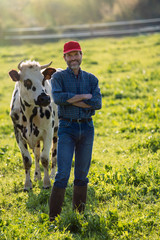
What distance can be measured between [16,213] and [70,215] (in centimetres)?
114

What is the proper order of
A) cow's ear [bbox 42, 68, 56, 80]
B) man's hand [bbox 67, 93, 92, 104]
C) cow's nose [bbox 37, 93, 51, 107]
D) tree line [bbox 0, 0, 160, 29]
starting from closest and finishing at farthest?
man's hand [bbox 67, 93, 92, 104] → cow's nose [bbox 37, 93, 51, 107] → cow's ear [bbox 42, 68, 56, 80] → tree line [bbox 0, 0, 160, 29]

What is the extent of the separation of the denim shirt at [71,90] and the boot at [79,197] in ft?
3.25

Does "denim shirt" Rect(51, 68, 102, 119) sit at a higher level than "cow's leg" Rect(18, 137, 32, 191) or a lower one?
higher

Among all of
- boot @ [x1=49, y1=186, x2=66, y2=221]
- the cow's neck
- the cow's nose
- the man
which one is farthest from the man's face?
the cow's neck

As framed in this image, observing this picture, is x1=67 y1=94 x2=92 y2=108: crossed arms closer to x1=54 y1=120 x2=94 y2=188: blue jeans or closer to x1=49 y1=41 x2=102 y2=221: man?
x1=49 y1=41 x2=102 y2=221: man

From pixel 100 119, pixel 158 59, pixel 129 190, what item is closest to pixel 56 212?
pixel 129 190

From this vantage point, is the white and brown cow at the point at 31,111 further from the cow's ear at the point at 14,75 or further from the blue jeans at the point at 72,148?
the blue jeans at the point at 72,148

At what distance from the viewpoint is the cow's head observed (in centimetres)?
639

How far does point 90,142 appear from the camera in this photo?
17.0ft

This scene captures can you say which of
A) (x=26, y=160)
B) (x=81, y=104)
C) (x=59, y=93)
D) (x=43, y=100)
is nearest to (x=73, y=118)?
(x=81, y=104)

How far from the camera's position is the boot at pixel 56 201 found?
199 inches

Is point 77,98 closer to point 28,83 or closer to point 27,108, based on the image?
point 28,83

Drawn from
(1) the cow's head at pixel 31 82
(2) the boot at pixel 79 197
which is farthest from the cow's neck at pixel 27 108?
(2) the boot at pixel 79 197

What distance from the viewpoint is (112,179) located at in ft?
21.1
